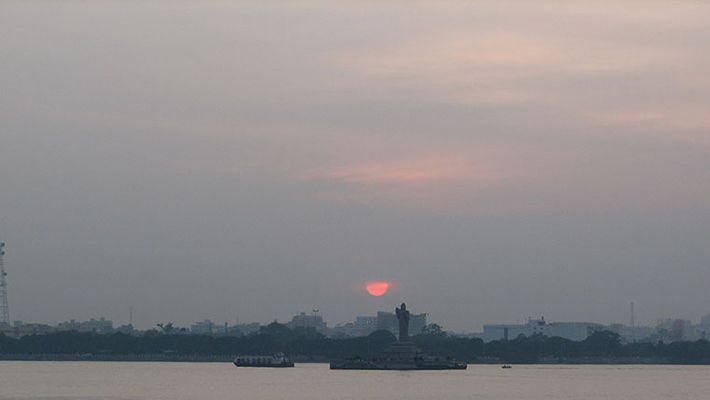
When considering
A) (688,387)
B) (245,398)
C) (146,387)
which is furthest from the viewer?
(688,387)

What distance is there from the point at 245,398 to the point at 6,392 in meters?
20.9

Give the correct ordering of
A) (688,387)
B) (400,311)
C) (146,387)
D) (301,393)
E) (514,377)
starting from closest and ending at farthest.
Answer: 1. (301,393)
2. (146,387)
3. (688,387)
4. (514,377)
5. (400,311)

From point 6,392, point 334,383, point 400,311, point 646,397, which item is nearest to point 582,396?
point 646,397

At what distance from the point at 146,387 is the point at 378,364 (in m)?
62.4

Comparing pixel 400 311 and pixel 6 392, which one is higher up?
pixel 400 311

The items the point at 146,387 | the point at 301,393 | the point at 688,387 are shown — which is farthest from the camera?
the point at 688,387

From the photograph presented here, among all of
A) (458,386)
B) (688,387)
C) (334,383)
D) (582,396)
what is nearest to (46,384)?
(334,383)

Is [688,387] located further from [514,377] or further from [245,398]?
[245,398]

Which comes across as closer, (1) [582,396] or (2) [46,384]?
(1) [582,396]

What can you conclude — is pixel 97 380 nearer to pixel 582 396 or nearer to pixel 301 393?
pixel 301 393

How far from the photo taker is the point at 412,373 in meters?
183

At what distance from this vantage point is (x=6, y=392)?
12700 centimetres

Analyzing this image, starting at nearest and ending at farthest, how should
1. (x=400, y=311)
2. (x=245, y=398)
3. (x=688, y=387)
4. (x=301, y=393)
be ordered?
(x=245, y=398) < (x=301, y=393) < (x=688, y=387) < (x=400, y=311)

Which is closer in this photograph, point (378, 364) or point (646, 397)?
point (646, 397)
